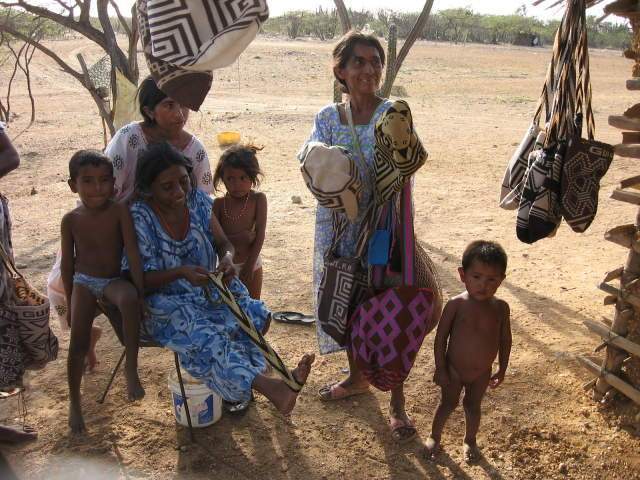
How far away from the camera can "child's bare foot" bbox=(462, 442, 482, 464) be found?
2797mm

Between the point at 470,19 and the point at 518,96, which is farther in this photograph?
the point at 470,19

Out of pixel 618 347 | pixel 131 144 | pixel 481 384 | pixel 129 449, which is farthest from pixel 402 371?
pixel 131 144

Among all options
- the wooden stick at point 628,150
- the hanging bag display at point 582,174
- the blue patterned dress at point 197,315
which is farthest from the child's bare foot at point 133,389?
the wooden stick at point 628,150

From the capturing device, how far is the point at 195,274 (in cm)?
273

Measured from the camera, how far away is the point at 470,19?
47.7 meters

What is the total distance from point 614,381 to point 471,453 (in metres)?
0.84

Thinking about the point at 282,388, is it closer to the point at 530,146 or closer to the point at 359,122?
the point at 359,122

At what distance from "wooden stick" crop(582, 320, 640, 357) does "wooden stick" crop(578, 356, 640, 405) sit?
0.17 meters

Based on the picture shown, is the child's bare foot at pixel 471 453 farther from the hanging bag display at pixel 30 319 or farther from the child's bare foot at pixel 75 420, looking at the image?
the hanging bag display at pixel 30 319

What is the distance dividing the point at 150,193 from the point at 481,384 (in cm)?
175

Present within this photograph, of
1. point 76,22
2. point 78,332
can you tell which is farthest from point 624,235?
point 76,22

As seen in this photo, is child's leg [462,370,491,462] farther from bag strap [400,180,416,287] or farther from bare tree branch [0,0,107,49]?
bare tree branch [0,0,107,49]

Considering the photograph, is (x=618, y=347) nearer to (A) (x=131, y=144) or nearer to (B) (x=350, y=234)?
(B) (x=350, y=234)

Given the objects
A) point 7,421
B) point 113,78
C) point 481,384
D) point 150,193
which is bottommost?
point 7,421
